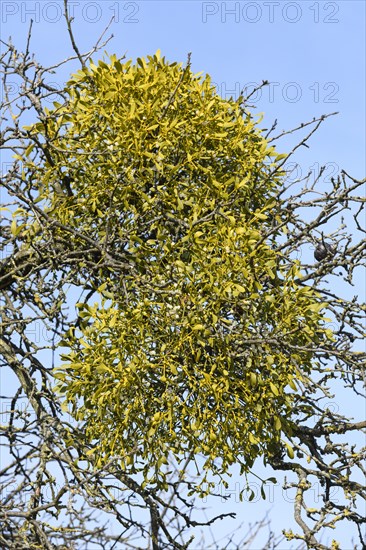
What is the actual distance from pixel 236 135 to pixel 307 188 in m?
0.49

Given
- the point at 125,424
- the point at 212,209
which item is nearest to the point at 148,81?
the point at 212,209

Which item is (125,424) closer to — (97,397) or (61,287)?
(97,397)

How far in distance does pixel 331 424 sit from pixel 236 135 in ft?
4.99

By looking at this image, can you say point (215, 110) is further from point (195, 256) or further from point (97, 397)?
point (97, 397)

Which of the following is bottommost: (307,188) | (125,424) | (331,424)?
(125,424)

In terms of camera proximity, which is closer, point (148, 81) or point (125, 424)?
point (125, 424)

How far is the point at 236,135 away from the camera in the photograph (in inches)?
179

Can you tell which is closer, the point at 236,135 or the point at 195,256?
the point at 195,256

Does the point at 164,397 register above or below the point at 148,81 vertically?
below

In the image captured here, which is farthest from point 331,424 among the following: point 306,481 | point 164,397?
point 164,397

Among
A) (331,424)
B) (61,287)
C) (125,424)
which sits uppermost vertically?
(61,287)

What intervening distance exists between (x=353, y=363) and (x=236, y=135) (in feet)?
4.17

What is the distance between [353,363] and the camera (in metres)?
4.25

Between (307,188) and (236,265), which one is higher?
(307,188)
